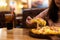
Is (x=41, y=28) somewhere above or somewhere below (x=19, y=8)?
above

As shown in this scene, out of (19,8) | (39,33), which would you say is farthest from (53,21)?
(19,8)

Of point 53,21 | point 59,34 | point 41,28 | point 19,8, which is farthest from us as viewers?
point 19,8

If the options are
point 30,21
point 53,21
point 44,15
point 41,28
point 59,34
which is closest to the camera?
point 59,34

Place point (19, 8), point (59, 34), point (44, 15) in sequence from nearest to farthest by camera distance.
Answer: point (59, 34) < point (44, 15) < point (19, 8)

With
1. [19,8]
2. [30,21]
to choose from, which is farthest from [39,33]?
[19,8]

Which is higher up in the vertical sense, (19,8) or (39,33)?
(39,33)

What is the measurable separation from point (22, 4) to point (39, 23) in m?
5.57

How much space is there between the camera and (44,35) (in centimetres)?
128

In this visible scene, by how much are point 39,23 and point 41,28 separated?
0.05 meters

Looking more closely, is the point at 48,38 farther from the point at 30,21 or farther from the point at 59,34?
the point at 30,21

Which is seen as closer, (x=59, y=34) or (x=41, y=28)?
(x=59, y=34)

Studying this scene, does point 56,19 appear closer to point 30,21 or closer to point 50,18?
point 50,18

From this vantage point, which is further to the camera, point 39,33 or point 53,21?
point 53,21

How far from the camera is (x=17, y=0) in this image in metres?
7.01
